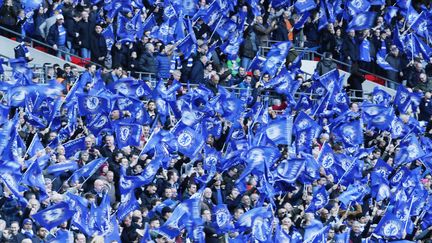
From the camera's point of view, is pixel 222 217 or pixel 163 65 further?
pixel 163 65

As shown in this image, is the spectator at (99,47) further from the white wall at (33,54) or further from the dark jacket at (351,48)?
the dark jacket at (351,48)

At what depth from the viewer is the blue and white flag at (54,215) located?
1176 inches

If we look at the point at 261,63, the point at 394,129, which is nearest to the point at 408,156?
the point at 394,129

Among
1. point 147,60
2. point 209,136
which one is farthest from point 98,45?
point 209,136

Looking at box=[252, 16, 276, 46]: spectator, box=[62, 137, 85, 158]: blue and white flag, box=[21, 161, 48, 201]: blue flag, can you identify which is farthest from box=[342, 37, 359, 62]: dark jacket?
box=[21, 161, 48, 201]: blue flag

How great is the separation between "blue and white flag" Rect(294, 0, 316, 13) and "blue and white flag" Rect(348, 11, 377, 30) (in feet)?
3.17

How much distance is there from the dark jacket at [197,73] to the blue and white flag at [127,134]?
4.43 meters

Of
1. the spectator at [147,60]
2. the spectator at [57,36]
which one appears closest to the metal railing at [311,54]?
the spectator at [147,60]

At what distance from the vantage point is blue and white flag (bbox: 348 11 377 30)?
42.3 m

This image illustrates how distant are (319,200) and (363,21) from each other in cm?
864

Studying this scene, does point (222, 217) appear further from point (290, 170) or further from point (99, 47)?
point (99, 47)

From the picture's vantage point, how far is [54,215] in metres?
30.0

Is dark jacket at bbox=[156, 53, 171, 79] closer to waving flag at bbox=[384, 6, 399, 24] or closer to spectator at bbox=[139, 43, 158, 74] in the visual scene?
spectator at bbox=[139, 43, 158, 74]

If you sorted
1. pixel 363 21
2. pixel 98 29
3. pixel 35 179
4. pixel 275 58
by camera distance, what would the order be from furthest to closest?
1. pixel 363 21
2. pixel 275 58
3. pixel 98 29
4. pixel 35 179
